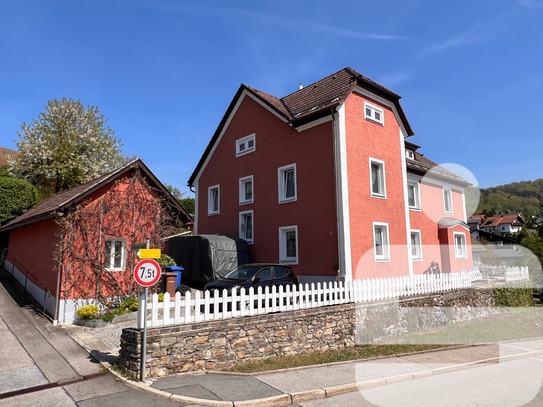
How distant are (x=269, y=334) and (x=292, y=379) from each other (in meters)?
1.81

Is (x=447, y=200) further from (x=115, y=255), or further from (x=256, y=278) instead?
(x=115, y=255)

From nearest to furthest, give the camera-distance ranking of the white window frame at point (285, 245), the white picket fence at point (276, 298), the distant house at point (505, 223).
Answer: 1. the white picket fence at point (276, 298)
2. the white window frame at point (285, 245)
3. the distant house at point (505, 223)

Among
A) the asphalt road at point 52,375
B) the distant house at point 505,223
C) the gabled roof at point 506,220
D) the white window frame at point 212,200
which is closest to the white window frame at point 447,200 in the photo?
the white window frame at point 212,200

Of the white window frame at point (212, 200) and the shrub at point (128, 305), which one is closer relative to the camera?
the shrub at point (128, 305)

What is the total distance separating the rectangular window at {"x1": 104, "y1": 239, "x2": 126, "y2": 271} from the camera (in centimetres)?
1277

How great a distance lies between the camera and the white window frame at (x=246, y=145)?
792 inches

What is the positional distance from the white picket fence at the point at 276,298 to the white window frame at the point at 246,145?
10338mm

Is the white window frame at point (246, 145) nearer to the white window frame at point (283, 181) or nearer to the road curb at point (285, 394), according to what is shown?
the white window frame at point (283, 181)

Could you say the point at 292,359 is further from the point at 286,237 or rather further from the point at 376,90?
the point at 376,90

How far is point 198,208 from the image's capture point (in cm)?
2338

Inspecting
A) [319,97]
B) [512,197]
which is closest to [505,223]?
[512,197]

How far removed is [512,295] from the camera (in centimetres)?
1775

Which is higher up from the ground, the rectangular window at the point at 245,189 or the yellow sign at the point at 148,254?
the rectangular window at the point at 245,189

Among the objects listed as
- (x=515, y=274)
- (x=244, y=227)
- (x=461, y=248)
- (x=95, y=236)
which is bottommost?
(x=515, y=274)
